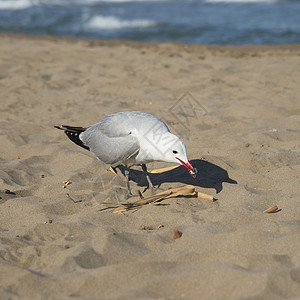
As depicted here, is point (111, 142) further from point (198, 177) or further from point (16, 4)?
point (16, 4)

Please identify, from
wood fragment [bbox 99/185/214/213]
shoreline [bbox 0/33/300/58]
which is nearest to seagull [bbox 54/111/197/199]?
wood fragment [bbox 99/185/214/213]

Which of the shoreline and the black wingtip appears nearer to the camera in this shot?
the black wingtip

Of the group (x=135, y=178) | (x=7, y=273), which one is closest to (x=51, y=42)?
(x=135, y=178)

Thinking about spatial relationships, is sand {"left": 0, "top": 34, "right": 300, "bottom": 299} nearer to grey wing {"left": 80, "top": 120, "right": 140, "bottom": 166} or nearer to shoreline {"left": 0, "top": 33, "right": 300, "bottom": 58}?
grey wing {"left": 80, "top": 120, "right": 140, "bottom": 166}

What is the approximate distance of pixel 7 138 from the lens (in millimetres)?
5480

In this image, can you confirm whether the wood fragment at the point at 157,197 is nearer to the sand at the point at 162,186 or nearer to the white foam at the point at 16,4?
the sand at the point at 162,186

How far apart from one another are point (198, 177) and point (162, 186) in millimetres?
373

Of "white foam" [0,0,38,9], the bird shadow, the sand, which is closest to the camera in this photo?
the sand

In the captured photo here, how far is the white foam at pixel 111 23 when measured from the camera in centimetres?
1642

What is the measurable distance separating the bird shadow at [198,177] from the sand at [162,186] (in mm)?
19

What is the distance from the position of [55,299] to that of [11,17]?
Answer: 1849 cm

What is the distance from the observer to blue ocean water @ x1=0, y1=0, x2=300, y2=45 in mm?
13317

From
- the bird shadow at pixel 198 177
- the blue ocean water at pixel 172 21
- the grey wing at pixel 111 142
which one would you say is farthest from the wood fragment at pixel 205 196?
the blue ocean water at pixel 172 21

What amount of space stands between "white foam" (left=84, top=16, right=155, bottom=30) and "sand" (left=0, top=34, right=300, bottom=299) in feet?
25.6
